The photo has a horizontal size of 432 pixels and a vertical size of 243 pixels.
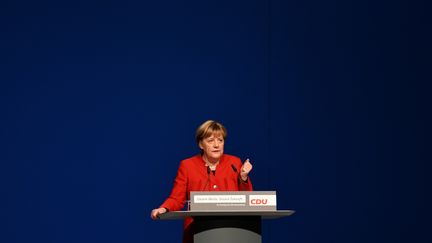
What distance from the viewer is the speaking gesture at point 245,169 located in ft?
12.5

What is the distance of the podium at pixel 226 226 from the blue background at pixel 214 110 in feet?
6.89

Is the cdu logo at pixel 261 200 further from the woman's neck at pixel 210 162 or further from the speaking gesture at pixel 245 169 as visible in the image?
the woman's neck at pixel 210 162

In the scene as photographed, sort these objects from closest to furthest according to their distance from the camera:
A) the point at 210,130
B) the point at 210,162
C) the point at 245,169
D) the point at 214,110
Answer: the point at 245,169, the point at 210,130, the point at 210,162, the point at 214,110

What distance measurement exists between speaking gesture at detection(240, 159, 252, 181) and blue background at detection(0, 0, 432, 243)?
1569 millimetres

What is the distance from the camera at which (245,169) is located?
384cm

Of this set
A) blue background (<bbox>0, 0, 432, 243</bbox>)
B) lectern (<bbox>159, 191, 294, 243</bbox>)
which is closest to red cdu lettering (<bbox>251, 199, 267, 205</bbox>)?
lectern (<bbox>159, 191, 294, 243</bbox>)

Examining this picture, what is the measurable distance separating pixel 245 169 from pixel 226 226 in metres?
0.60

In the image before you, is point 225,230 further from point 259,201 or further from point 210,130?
point 210,130

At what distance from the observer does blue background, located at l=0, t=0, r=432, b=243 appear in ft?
17.4

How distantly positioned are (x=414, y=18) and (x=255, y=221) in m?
3.12

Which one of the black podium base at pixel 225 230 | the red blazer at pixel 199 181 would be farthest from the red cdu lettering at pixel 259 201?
the red blazer at pixel 199 181

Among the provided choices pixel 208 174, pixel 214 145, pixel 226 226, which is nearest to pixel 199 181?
pixel 208 174

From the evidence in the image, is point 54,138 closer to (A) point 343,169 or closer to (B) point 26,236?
(B) point 26,236

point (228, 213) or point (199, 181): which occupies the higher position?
point (199, 181)
